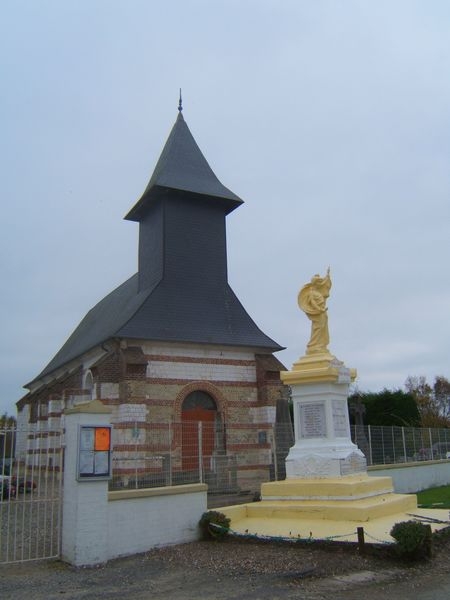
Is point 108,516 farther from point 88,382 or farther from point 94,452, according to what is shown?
point 88,382

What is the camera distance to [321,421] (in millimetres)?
10977

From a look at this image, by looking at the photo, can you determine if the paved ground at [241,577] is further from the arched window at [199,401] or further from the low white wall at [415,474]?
the arched window at [199,401]

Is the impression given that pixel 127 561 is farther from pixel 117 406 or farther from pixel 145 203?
pixel 145 203

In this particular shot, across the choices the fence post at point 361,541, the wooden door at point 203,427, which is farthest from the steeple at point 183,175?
the fence post at point 361,541

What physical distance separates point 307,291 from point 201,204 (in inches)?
400

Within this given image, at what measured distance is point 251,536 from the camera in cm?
894

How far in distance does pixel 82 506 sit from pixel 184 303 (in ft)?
39.8

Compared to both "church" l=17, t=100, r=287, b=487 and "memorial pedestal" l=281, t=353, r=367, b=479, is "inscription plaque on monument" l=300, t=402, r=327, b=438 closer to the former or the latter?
"memorial pedestal" l=281, t=353, r=367, b=479

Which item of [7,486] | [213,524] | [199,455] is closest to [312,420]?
[199,455]

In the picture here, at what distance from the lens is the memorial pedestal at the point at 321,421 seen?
10.6 meters

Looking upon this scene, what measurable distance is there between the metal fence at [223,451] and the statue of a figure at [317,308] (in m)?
3.20

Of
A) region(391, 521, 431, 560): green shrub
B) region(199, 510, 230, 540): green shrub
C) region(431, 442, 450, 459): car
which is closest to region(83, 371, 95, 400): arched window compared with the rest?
region(199, 510, 230, 540): green shrub

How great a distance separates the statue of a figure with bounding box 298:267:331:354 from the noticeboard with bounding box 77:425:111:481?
491 centimetres

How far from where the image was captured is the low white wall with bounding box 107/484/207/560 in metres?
8.48
